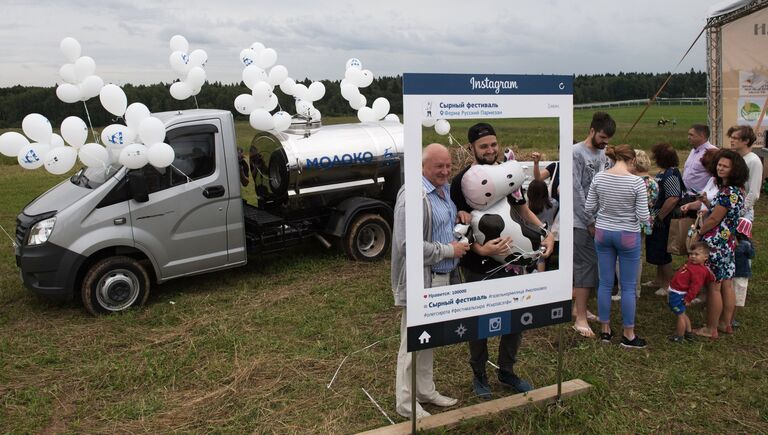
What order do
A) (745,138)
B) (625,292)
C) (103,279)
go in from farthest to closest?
(103,279)
(745,138)
(625,292)

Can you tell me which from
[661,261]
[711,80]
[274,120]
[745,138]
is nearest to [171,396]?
[274,120]

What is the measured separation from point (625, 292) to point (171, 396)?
372cm

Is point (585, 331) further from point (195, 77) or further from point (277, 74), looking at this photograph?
point (195, 77)

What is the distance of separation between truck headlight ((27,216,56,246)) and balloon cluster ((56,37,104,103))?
4.36 ft

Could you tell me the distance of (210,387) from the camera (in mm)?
4625

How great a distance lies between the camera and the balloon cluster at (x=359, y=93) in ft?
28.0

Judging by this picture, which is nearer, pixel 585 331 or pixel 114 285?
pixel 585 331

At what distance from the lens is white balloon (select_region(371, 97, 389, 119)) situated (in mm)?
8547

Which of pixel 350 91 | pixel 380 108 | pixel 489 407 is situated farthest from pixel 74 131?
pixel 489 407

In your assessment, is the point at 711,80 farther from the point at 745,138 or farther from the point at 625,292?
the point at 625,292

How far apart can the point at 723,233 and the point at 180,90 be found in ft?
19.4

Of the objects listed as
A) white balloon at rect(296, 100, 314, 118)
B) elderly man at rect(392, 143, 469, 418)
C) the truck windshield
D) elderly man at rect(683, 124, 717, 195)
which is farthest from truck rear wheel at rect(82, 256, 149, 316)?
elderly man at rect(683, 124, 717, 195)

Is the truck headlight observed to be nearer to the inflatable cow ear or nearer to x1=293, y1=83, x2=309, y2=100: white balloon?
x1=293, y1=83, x2=309, y2=100: white balloon

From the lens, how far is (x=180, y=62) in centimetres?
693
